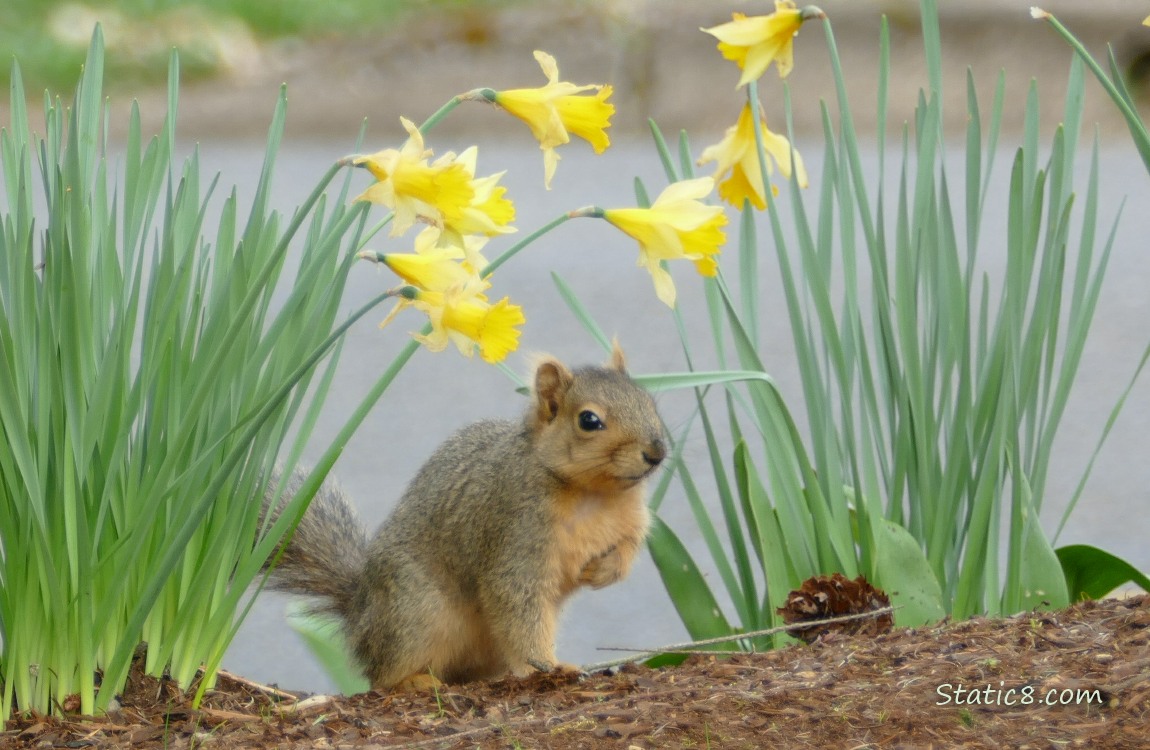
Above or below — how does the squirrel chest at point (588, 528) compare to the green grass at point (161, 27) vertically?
below

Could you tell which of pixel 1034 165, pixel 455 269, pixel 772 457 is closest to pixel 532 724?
pixel 455 269

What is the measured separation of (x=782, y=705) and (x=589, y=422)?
827 mm

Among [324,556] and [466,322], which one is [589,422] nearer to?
[324,556]

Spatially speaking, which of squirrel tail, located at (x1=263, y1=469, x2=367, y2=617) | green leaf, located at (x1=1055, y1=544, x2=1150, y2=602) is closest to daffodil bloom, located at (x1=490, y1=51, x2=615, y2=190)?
squirrel tail, located at (x1=263, y1=469, x2=367, y2=617)

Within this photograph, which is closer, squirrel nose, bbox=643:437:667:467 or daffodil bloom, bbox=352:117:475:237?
daffodil bloom, bbox=352:117:475:237

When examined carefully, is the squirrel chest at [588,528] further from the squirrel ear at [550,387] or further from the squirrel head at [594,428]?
the squirrel ear at [550,387]

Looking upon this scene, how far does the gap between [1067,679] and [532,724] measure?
765 millimetres

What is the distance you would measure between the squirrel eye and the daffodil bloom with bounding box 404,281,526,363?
0.72 metres

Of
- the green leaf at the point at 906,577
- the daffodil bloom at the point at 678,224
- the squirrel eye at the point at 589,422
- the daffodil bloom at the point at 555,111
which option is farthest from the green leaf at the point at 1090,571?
the daffodil bloom at the point at 555,111

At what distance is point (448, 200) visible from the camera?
2119 mm

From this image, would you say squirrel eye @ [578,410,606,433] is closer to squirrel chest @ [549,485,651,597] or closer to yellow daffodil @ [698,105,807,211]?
squirrel chest @ [549,485,651,597]

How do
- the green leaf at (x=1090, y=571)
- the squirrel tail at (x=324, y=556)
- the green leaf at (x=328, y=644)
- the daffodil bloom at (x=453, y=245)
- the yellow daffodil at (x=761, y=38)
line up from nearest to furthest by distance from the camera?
1. the daffodil bloom at (x=453, y=245)
2. the yellow daffodil at (x=761, y=38)
3. the green leaf at (x=1090, y=571)
4. the squirrel tail at (x=324, y=556)
5. the green leaf at (x=328, y=644)

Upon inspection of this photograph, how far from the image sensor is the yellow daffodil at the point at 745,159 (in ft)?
9.22

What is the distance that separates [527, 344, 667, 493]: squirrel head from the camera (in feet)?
9.32
